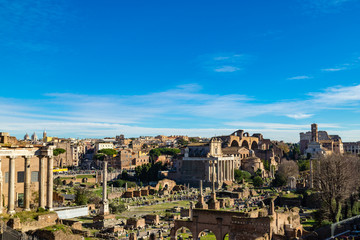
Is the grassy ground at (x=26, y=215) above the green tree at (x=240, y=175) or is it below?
above

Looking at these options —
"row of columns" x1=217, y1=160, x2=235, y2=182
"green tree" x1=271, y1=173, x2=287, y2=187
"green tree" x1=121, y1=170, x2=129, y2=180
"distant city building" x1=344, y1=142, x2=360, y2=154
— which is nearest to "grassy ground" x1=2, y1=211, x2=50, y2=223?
"green tree" x1=271, y1=173, x2=287, y2=187

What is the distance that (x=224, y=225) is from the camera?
61.2ft

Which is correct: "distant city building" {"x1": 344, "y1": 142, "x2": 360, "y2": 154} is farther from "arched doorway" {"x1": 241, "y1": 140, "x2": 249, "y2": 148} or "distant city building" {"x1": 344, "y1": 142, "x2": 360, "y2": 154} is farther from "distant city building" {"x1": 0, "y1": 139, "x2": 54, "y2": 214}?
"distant city building" {"x1": 0, "y1": 139, "x2": 54, "y2": 214}

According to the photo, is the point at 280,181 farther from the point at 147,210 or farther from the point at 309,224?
the point at 309,224

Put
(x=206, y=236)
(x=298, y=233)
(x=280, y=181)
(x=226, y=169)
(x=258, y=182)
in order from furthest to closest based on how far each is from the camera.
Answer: (x=226, y=169)
(x=258, y=182)
(x=280, y=181)
(x=206, y=236)
(x=298, y=233)

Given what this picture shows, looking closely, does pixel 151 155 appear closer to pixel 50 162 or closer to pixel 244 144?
pixel 244 144

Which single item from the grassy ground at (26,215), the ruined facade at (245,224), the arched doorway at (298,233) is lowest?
the arched doorway at (298,233)

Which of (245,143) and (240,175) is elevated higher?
(245,143)

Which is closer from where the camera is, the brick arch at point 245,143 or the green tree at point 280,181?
the green tree at point 280,181

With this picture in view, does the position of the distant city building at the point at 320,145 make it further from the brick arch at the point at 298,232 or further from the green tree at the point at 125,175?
the brick arch at the point at 298,232

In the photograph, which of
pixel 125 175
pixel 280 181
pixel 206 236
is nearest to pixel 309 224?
pixel 206 236

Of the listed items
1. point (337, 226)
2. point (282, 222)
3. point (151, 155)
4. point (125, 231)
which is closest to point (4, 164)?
point (125, 231)

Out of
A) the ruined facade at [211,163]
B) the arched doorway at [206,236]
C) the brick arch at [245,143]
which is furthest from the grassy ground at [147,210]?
the brick arch at [245,143]

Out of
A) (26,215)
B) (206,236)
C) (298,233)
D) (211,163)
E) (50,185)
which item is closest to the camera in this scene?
(26,215)
